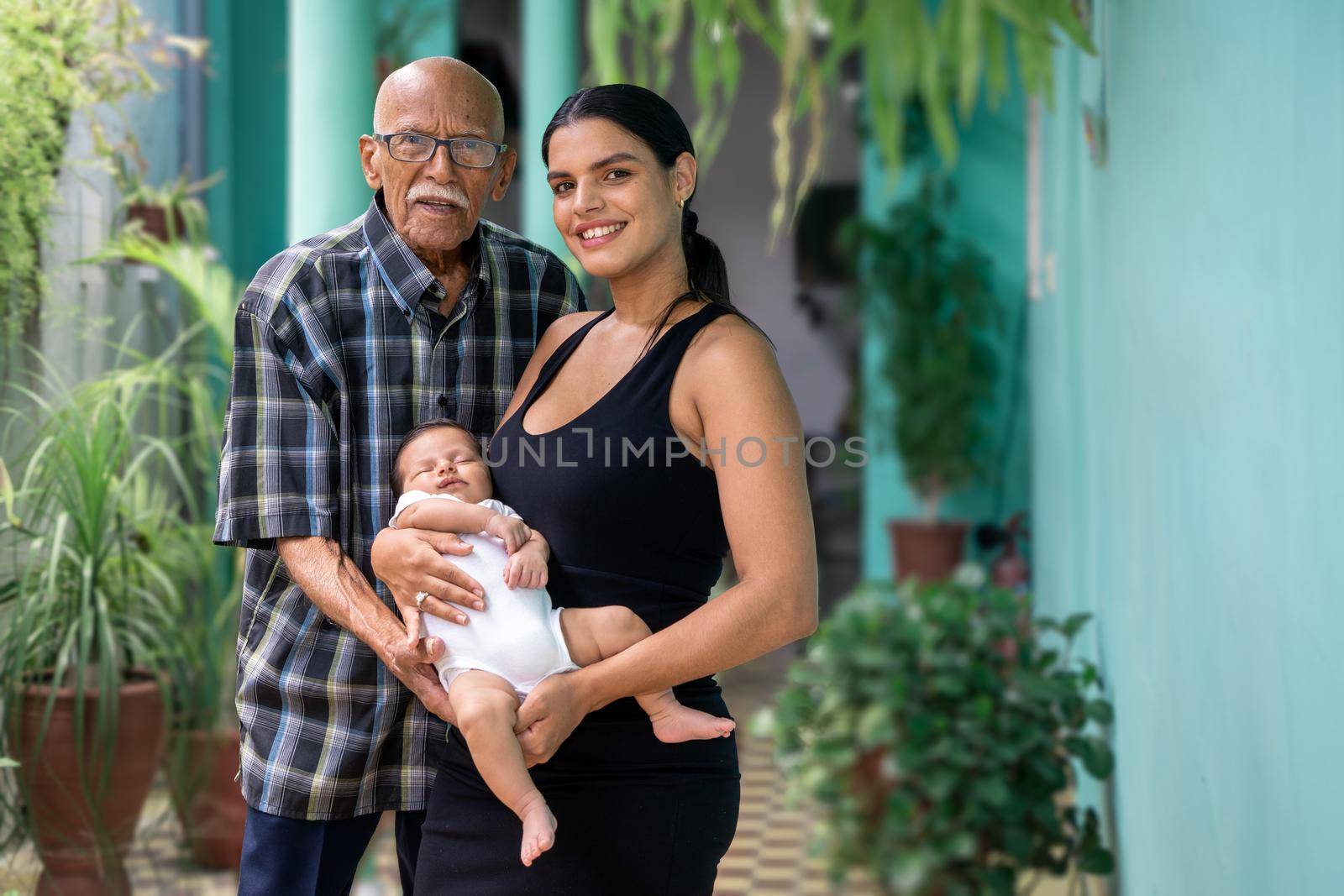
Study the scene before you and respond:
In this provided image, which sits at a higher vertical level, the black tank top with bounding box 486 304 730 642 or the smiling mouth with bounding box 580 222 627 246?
the smiling mouth with bounding box 580 222 627 246

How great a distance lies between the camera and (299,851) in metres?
1.58

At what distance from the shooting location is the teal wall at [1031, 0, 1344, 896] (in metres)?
1.03

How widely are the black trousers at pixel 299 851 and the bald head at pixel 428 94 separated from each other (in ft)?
2.69

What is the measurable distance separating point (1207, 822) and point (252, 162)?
3916 millimetres

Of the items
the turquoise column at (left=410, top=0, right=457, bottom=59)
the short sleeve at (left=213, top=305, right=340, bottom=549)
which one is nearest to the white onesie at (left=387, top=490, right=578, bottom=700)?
the short sleeve at (left=213, top=305, right=340, bottom=549)

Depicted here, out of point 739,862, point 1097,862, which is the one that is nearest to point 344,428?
point 1097,862

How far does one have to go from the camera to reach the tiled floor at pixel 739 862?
225cm

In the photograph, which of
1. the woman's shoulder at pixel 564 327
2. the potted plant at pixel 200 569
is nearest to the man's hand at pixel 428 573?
the woman's shoulder at pixel 564 327

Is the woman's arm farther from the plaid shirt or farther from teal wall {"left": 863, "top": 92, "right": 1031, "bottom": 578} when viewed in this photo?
teal wall {"left": 863, "top": 92, "right": 1031, "bottom": 578}

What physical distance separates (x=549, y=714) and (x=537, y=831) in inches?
4.1

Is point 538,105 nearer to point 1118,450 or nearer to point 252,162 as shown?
point 252,162

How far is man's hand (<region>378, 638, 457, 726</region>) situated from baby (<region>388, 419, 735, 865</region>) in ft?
0.04

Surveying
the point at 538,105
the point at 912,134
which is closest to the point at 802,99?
the point at 538,105

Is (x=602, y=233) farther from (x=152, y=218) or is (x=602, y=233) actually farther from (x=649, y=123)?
(x=152, y=218)
